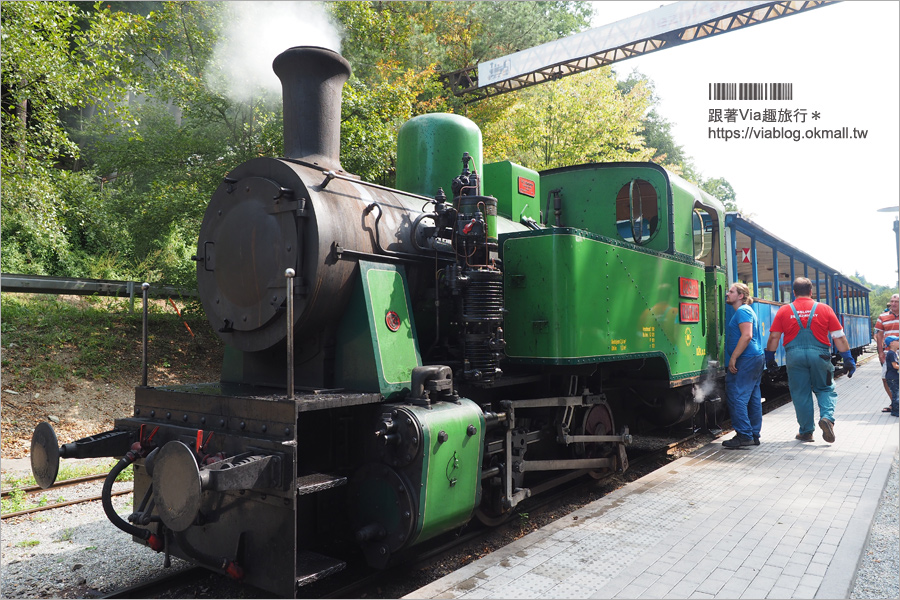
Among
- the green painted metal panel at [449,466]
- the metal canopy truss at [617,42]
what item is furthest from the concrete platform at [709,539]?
the metal canopy truss at [617,42]

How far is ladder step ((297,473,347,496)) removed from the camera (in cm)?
293

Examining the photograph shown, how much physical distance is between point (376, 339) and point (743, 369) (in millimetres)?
5205

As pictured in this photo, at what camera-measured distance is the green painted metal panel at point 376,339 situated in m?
3.53

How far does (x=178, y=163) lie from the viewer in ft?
35.3

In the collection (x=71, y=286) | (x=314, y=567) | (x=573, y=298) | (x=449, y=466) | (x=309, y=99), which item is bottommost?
(x=314, y=567)

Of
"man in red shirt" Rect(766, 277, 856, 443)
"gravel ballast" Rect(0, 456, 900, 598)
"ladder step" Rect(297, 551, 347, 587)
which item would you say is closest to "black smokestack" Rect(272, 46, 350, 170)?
"ladder step" Rect(297, 551, 347, 587)

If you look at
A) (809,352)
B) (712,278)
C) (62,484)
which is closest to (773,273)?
(809,352)

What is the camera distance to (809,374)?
282 inches

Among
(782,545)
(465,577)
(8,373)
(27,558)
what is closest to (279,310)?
(465,577)

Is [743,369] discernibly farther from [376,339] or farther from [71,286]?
[71,286]

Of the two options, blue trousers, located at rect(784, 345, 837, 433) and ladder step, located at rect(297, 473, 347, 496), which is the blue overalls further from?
ladder step, located at rect(297, 473, 347, 496)

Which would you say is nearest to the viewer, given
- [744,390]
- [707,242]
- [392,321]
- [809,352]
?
[392,321]

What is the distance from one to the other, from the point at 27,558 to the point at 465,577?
115 inches

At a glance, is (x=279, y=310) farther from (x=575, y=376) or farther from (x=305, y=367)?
(x=575, y=376)
